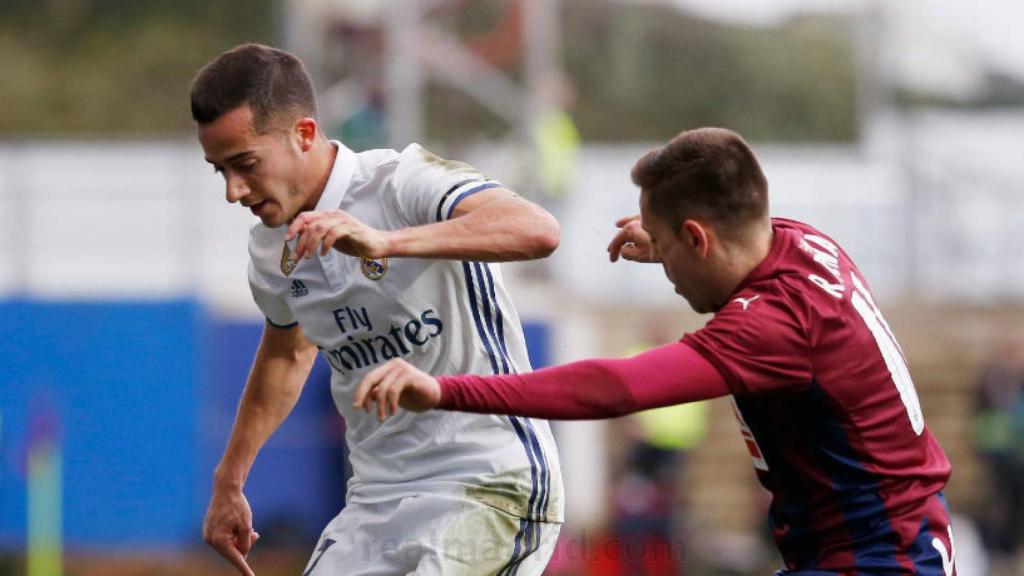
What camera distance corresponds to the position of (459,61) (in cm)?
1916

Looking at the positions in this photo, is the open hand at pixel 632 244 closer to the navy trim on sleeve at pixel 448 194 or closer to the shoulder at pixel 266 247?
the navy trim on sleeve at pixel 448 194

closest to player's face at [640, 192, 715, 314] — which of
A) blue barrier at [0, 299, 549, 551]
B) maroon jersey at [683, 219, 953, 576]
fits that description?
maroon jersey at [683, 219, 953, 576]

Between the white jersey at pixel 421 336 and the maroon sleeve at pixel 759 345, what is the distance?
0.83 m

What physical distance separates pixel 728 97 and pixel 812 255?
135 ft

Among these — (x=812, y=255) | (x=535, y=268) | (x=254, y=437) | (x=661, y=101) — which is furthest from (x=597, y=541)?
(x=661, y=101)

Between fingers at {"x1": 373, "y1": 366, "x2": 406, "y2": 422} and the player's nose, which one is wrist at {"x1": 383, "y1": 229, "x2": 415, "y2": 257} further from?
the player's nose

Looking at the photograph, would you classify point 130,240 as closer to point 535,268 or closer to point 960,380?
point 535,268

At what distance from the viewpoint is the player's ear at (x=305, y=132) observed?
4.45 m

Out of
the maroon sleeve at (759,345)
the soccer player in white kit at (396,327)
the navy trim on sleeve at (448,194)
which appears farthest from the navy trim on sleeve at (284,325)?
the maroon sleeve at (759,345)

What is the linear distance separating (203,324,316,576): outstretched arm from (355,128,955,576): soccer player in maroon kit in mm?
1378

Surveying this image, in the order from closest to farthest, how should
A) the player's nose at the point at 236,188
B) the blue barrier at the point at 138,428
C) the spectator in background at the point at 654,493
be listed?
1. the player's nose at the point at 236,188
2. the spectator in background at the point at 654,493
3. the blue barrier at the point at 138,428

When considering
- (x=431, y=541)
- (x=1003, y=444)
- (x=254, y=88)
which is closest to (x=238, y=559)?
(x=431, y=541)

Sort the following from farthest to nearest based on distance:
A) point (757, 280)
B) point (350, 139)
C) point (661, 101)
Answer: point (661, 101)
point (350, 139)
point (757, 280)

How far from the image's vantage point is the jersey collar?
4457 mm
